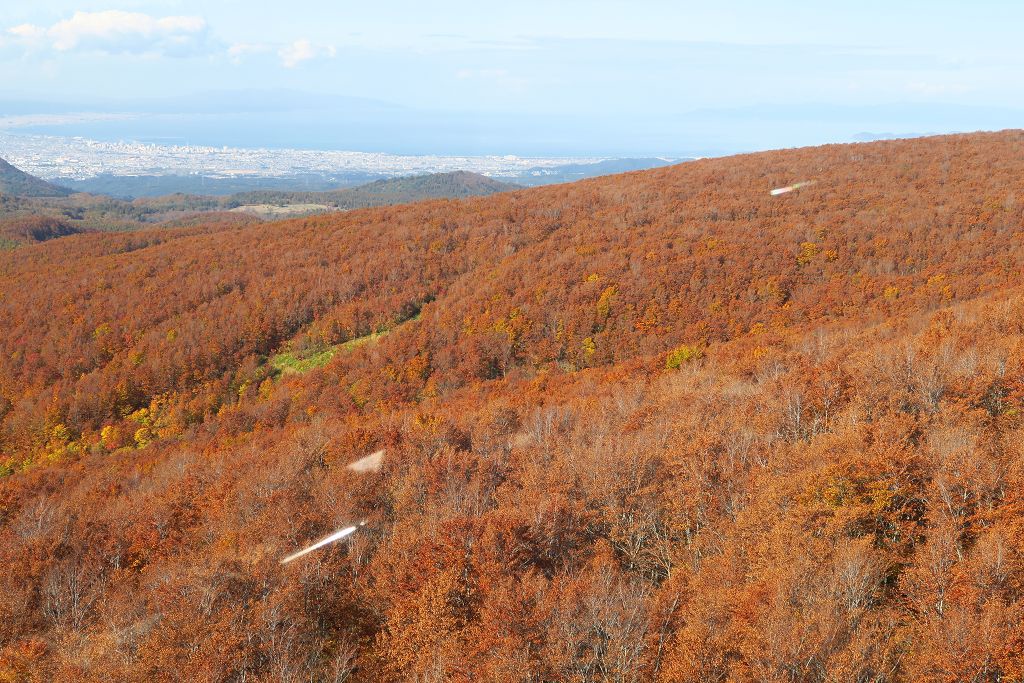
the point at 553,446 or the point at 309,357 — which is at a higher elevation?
the point at 553,446

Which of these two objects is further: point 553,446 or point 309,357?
point 309,357

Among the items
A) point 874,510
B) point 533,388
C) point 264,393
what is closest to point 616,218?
point 533,388

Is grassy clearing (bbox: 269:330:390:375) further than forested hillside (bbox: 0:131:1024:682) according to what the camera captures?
Yes

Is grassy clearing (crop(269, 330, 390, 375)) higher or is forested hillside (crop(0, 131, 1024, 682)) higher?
forested hillside (crop(0, 131, 1024, 682))

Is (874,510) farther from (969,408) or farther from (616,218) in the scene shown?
(616,218)
